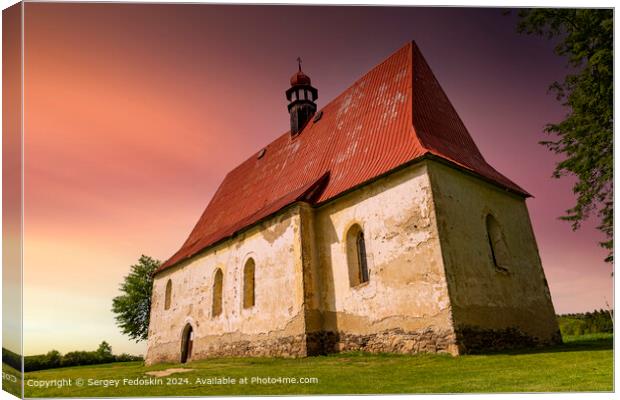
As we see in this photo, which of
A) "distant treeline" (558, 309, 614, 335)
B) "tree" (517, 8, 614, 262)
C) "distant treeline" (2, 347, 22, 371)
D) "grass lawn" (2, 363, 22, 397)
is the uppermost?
"tree" (517, 8, 614, 262)

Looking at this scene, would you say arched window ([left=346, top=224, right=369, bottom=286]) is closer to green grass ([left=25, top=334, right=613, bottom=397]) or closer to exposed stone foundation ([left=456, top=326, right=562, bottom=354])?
exposed stone foundation ([left=456, top=326, right=562, bottom=354])

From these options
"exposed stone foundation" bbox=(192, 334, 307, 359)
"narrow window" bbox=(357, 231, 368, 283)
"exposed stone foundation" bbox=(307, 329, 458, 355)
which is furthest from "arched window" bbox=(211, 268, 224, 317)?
"narrow window" bbox=(357, 231, 368, 283)

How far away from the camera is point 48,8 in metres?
6.50

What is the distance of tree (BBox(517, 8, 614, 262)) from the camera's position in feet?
24.5

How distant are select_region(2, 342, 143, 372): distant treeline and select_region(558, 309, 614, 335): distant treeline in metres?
11.3

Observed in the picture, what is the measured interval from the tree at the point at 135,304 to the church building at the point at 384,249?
12125 mm

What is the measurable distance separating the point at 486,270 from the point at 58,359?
8827 mm

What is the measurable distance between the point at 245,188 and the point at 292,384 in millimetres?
13372

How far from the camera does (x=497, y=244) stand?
11.1 meters

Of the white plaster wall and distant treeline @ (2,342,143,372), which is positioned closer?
distant treeline @ (2,342,143,372)

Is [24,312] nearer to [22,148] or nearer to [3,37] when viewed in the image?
[22,148]

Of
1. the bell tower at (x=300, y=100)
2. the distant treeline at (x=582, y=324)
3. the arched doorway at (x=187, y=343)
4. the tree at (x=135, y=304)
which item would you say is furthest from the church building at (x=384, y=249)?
the tree at (x=135, y=304)

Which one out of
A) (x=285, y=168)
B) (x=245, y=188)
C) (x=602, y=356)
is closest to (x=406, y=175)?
(x=602, y=356)

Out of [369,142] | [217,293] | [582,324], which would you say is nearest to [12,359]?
[369,142]
